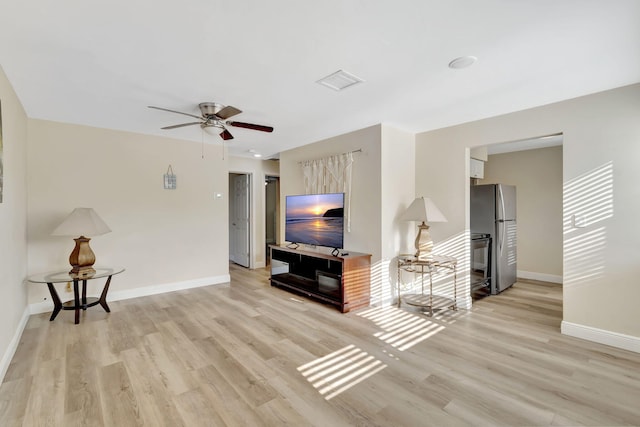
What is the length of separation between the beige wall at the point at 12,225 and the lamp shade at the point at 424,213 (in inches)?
151

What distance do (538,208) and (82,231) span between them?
676cm

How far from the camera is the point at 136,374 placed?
2277 mm

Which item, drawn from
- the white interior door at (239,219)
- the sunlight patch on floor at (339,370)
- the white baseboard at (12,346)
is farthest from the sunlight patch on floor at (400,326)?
the white interior door at (239,219)

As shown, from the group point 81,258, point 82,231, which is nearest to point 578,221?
point 82,231

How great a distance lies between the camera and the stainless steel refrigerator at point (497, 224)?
4340 mm

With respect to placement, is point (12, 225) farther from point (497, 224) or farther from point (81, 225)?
point (497, 224)

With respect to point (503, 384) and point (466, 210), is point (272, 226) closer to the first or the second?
point (466, 210)

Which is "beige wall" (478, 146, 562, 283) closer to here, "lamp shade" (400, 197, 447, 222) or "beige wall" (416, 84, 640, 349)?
"beige wall" (416, 84, 640, 349)

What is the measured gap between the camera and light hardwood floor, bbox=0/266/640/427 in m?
1.83

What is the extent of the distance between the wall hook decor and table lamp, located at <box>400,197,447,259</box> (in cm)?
344

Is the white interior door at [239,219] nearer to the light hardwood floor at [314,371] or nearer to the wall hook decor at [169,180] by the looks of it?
the wall hook decor at [169,180]

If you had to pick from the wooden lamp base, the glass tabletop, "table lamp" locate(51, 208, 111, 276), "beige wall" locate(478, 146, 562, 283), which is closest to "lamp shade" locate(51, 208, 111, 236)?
"table lamp" locate(51, 208, 111, 276)

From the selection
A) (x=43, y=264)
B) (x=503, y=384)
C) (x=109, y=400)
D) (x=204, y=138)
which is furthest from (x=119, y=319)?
(x=503, y=384)

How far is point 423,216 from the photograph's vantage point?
3.61 m
